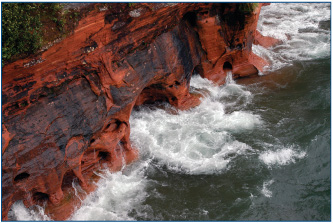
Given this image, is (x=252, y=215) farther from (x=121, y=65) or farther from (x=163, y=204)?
(x=121, y=65)

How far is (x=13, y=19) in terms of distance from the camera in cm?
971

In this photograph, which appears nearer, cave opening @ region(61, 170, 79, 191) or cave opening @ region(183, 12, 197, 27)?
cave opening @ region(61, 170, 79, 191)

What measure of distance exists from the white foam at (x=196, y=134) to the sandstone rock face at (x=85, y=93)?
1368mm

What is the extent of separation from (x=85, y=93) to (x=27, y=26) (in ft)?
9.76

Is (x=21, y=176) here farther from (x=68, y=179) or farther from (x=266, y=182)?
(x=266, y=182)

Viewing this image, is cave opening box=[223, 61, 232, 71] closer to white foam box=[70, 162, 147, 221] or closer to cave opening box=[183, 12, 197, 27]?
cave opening box=[183, 12, 197, 27]

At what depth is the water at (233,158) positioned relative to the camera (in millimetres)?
12320

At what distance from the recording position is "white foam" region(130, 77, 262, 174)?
14297mm

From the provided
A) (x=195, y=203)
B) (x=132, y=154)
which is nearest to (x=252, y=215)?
(x=195, y=203)

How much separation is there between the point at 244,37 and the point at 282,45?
6.12 m

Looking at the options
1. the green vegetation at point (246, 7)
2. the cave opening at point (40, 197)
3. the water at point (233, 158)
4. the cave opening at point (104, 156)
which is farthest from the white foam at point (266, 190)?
the green vegetation at point (246, 7)

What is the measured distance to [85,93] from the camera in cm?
1191

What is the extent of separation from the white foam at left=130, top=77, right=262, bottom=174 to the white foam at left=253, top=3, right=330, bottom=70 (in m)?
5.26

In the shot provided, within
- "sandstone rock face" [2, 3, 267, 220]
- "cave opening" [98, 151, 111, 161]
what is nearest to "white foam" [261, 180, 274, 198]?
"sandstone rock face" [2, 3, 267, 220]
